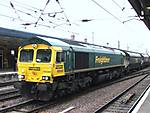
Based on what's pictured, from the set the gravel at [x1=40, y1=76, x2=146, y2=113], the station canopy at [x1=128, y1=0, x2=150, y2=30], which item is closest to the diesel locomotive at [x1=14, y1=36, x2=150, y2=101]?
the gravel at [x1=40, y1=76, x2=146, y2=113]

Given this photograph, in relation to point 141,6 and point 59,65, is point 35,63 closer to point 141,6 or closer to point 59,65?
point 59,65

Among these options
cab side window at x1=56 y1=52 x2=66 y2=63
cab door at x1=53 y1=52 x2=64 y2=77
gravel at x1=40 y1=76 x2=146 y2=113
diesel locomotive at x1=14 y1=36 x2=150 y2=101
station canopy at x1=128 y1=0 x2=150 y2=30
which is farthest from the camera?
station canopy at x1=128 y1=0 x2=150 y2=30

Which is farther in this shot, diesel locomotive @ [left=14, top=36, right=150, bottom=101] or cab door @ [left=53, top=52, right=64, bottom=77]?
cab door @ [left=53, top=52, right=64, bottom=77]

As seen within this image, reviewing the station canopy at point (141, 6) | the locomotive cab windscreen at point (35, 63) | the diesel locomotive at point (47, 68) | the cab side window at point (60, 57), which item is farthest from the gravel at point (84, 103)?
the station canopy at point (141, 6)

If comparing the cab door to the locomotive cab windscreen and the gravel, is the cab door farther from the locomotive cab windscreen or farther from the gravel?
the gravel

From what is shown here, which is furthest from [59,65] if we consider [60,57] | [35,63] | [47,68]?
[35,63]

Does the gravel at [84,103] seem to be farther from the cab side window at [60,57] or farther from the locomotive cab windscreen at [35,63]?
the cab side window at [60,57]

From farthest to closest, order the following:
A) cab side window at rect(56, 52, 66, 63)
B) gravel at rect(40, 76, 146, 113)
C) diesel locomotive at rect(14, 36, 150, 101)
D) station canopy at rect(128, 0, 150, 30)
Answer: station canopy at rect(128, 0, 150, 30) → cab side window at rect(56, 52, 66, 63) → diesel locomotive at rect(14, 36, 150, 101) → gravel at rect(40, 76, 146, 113)

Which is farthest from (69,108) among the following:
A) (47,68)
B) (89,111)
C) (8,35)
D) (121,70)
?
(121,70)

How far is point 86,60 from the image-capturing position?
18.2 metres

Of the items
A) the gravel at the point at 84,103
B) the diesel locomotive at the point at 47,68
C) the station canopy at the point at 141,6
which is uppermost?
the station canopy at the point at 141,6

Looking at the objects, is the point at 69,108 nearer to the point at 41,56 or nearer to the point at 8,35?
the point at 41,56

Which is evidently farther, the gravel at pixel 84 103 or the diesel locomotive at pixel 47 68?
the diesel locomotive at pixel 47 68

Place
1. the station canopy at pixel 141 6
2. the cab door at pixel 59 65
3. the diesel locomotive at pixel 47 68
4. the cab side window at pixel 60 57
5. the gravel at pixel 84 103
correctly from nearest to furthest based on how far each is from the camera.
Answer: the gravel at pixel 84 103
the diesel locomotive at pixel 47 68
the cab door at pixel 59 65
the cab side window at pixel 60 57
the station canopy at pixel 141 6
